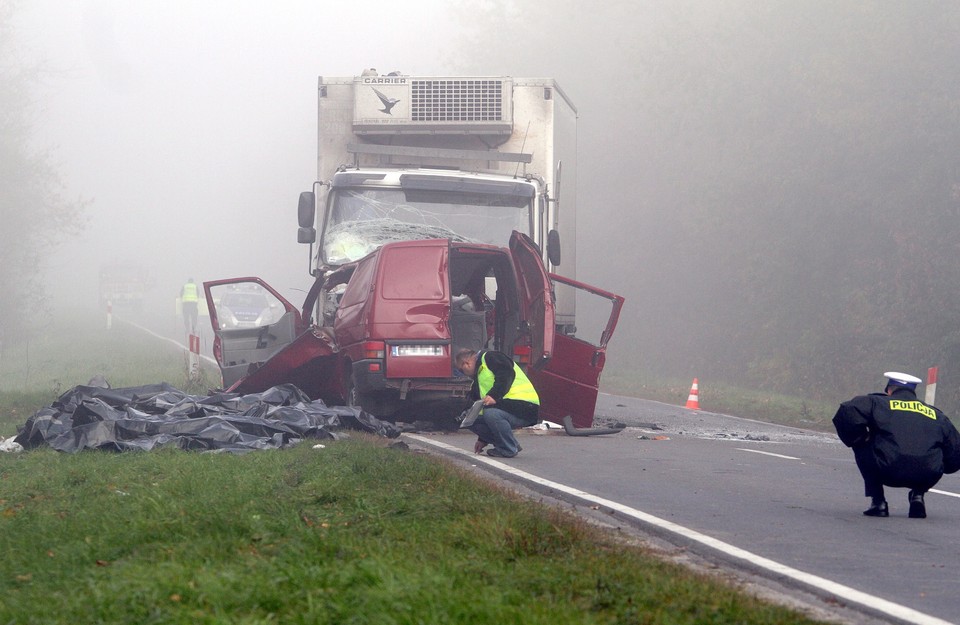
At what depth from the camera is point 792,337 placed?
29.8 meters

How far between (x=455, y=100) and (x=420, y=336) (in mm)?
4515

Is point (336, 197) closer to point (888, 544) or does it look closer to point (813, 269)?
point (888, 544)

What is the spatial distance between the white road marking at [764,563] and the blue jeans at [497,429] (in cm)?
139

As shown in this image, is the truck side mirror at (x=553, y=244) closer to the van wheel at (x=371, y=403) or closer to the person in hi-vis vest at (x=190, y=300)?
the van wheel at (x=371, y=403)

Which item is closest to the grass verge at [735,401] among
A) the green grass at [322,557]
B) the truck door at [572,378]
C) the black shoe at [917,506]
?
the truck door at [572,378]

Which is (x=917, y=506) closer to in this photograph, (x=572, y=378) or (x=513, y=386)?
(x=513, y=386)

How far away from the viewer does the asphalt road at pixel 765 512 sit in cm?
546

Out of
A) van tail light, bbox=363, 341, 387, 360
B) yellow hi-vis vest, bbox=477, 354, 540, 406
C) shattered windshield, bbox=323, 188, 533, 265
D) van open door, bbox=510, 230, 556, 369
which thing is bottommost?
yellow hi-vis vest, bbox=477, 354, 540, 406

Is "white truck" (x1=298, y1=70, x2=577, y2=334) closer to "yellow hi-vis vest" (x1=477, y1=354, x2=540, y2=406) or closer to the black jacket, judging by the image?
"yellow hi-vis vest" (x1=477, y1=354, x2=540, y2=406)

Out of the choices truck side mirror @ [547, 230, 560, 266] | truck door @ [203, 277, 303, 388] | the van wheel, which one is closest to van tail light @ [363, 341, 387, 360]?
the van wheel

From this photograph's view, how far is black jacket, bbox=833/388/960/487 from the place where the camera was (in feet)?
25.3

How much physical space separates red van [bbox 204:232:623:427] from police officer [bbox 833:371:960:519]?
5035mm

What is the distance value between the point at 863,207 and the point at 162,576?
2564 centimetres

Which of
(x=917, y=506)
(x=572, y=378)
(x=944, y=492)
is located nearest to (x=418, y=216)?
(x=572, y=378)
